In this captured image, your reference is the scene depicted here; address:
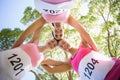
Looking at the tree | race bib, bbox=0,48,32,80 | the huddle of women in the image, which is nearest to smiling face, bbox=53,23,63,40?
the huddle of women

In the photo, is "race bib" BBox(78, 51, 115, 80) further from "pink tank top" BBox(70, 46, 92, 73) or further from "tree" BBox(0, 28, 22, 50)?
"tree" BBox(0, 28, 22, 50)

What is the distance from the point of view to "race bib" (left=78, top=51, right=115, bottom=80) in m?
1.65

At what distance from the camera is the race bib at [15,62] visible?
1.68m

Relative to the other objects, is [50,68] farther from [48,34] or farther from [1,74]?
[48,34]

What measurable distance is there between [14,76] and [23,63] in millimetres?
133

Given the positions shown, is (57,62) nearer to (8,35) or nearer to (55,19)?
(55,19)

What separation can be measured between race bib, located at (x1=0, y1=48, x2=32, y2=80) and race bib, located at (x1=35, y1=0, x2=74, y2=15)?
412 mm

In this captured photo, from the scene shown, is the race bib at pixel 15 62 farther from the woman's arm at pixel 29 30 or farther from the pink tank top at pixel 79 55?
the pink tank top at pixel 79 55

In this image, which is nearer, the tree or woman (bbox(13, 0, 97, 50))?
woman (bbox(13, 0, 97, 50))

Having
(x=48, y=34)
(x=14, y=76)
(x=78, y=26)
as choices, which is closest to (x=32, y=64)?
(x=14, y=76)

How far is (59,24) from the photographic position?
2.06m

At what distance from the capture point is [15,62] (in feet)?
5.68

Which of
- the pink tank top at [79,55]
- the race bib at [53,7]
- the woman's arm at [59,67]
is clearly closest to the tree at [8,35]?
the woman's arm at [59,67]

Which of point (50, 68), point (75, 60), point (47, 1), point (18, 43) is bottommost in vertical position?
point (50, 68)
